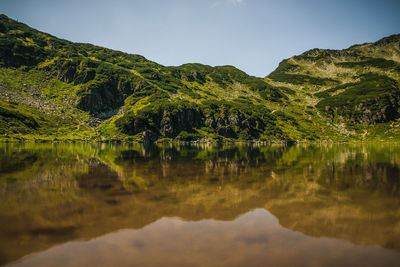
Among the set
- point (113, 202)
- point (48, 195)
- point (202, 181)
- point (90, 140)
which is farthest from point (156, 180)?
point (90, 140)

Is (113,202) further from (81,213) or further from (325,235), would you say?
(325,235)

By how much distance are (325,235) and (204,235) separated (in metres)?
6.76

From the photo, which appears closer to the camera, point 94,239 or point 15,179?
point 94,239

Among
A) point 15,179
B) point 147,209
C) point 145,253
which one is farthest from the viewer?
point 15,179

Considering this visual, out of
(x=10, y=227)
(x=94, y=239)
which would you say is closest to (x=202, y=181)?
(x=94, y=239)

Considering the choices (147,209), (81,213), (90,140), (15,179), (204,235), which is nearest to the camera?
(204,235)

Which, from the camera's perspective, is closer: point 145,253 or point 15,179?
point 145,253

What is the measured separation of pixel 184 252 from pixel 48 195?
1522 cm

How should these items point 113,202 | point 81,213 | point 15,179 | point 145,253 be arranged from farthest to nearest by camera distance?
1. point 15,179
2. point 113,202
3. point 81,213
4. point 145,253

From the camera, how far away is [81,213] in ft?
50.3

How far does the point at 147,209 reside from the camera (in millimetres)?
16500

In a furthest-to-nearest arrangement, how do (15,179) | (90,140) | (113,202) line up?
(90,140) < (15,179) < (113,202)

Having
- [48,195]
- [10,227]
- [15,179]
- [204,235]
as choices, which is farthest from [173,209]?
[15,179]

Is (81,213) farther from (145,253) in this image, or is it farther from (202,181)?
(202,181)
